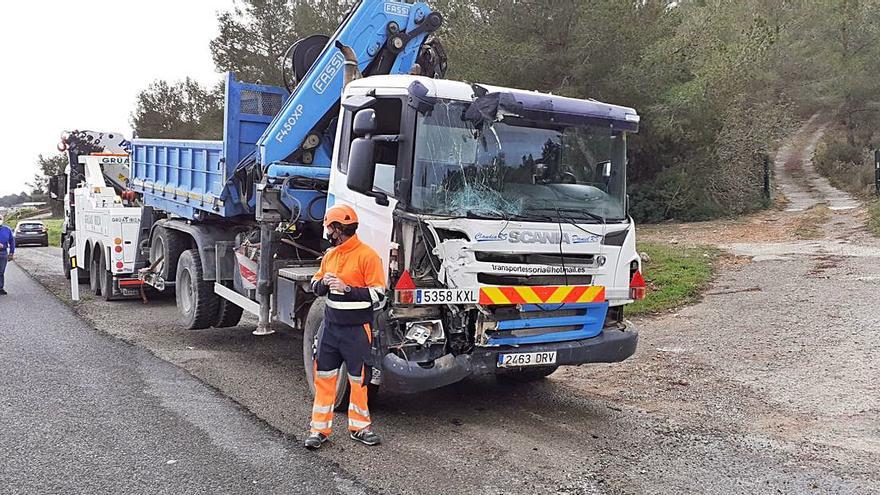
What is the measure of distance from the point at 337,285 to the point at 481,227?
1.07m

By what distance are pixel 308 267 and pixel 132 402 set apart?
1.84 m

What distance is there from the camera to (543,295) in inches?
218

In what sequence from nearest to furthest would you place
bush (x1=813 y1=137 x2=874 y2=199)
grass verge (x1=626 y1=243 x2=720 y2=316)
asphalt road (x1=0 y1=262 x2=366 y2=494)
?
1. asphalt road (x1=0 y1=262 x2=366 y2=494)
2. grass verge (x1=626 y1=243 x2=720 y2=316)
3. bush (x1=813 y1=137 x2=874 y2=199)

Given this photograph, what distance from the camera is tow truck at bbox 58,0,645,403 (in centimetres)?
530

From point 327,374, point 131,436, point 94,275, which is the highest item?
point 327,374

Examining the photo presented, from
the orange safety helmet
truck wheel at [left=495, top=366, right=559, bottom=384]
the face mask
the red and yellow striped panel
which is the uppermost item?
the orange safety helmet

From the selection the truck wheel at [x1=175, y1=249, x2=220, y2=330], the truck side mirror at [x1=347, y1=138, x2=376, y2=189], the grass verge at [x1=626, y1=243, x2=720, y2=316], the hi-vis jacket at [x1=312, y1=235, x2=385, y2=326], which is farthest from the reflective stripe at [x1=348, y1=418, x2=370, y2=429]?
the grass verge at [x1=626, y1=243, x2=720, y2=316]

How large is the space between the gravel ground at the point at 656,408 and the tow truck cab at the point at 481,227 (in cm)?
58

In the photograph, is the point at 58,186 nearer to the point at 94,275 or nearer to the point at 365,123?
the point at 94,275

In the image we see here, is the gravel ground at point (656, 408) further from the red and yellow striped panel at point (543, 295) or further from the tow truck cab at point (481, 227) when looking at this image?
the red and yellow striped panel at point (543, 295)

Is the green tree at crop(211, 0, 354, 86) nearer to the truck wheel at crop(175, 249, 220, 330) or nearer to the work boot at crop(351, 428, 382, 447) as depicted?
the truck wheel at crop(175, 249, 220, 330)

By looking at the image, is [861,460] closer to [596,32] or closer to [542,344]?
[542,344]

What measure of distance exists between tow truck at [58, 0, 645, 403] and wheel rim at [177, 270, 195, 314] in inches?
87.4

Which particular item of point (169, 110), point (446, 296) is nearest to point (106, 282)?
point (446, 296)
